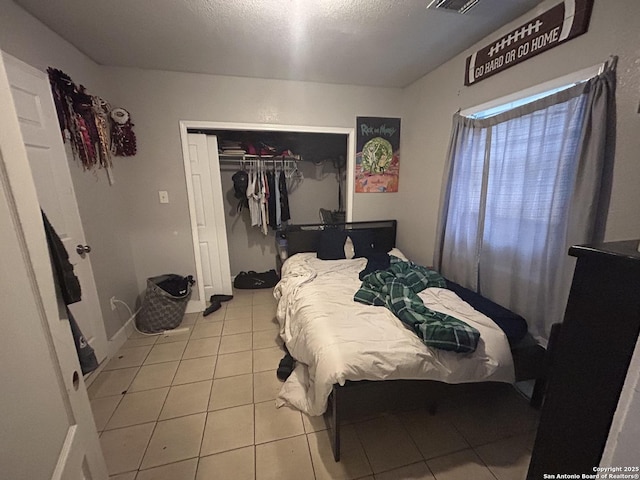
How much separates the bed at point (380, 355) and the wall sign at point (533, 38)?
161cm

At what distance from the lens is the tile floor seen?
1.26m

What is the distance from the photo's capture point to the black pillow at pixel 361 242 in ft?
9.27

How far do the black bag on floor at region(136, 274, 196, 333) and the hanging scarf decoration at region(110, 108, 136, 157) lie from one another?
126cm

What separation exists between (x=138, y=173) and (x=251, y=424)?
95.9 inches

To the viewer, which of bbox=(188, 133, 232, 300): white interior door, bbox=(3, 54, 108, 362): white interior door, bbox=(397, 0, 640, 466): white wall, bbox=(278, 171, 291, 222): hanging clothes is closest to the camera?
bbox=(397, 0, 640, 466): white wall

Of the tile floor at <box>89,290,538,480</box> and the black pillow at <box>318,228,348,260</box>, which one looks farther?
the black pillow at <box>318,228,348,260</box>

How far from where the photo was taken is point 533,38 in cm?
153

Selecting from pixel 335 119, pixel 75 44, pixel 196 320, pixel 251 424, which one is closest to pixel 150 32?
pixel 75 44

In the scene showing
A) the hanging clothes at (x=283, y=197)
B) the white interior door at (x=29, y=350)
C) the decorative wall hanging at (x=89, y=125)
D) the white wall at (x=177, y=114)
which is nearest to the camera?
the white interior door at (x=29, y=350)

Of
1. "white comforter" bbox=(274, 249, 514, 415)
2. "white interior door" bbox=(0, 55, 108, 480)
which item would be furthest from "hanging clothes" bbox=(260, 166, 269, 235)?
"white interior door" bbox=(0, 55, 108, 480)

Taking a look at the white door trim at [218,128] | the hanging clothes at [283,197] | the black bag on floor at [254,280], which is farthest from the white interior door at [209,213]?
the hanging clothes at [283,197]

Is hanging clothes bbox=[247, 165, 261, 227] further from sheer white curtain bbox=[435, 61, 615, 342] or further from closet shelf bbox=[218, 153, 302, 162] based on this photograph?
sheer white curtain bbox=[435, 61, 615, 342]

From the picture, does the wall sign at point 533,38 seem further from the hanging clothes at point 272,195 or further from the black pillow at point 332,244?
the hanging clothes at point 272,195

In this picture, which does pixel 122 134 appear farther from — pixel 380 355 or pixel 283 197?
pixel 380 355
